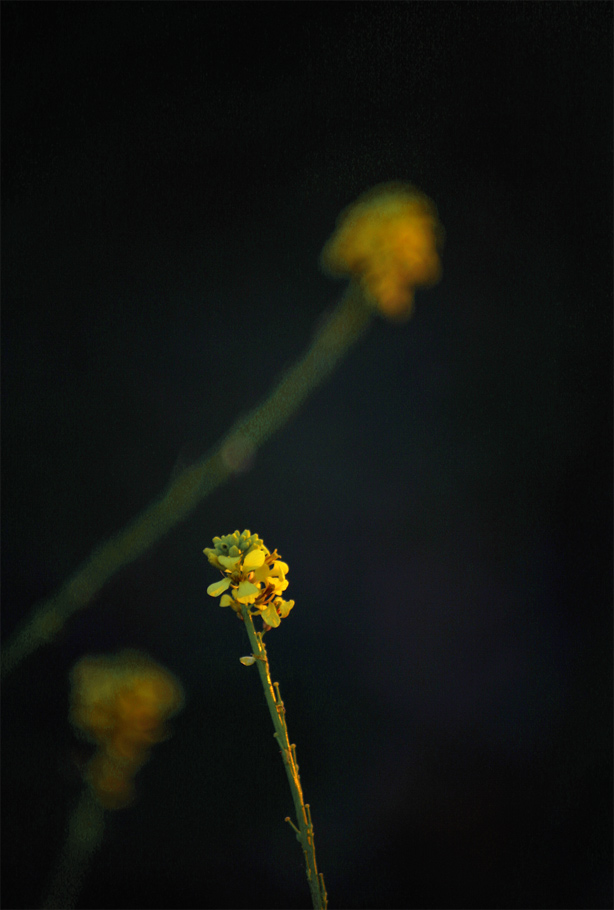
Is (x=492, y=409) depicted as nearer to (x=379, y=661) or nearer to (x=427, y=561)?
(x=427, y=561)

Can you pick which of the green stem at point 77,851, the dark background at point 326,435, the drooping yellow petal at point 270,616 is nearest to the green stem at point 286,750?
→ the drooping yellow petal at point 270,616

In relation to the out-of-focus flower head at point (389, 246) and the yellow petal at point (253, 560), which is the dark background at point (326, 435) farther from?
the yellow petal at point (253, 560)

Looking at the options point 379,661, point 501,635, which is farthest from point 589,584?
point 379,661

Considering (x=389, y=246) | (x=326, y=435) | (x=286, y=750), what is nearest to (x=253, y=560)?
(x=286, y=750)

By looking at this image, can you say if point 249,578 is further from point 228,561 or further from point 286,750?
point 286,750

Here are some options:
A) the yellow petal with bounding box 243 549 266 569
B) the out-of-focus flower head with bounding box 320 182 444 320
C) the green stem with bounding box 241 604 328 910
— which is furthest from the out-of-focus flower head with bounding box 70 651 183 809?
the out-of-focus flower head with bounding box 320 182 444 320

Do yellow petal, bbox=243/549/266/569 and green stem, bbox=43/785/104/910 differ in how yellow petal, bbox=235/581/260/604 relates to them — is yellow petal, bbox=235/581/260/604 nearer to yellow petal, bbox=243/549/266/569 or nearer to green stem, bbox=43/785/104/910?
yellow petal, bbox=243/549/266/569
